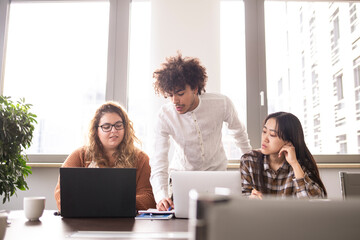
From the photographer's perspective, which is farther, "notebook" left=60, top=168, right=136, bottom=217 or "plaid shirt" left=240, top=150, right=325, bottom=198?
"plaid shirt" left=240, top=150, right=325, bottom=198

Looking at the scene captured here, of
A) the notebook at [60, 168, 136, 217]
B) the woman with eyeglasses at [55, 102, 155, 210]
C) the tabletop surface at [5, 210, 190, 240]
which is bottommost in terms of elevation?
the tabletop surface at [5, 210, 190, 240]

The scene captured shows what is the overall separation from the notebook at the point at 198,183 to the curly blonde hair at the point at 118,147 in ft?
2.18

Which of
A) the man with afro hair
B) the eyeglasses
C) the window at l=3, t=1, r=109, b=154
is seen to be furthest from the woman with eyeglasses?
the window at l=3, t=1, r=109, b=154

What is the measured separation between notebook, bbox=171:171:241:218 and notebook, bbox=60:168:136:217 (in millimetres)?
196

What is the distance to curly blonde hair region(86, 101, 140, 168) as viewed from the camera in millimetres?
2021

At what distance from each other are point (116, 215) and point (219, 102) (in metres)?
1.11

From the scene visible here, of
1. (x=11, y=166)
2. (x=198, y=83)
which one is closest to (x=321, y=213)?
(x=198, y=83)

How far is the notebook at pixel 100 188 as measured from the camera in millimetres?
1340

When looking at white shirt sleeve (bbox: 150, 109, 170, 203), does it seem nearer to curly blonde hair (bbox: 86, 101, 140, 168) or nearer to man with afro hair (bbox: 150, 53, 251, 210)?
man with afro hair (bbox: 150, 53, 251, 210)

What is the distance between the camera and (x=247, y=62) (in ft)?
10.9

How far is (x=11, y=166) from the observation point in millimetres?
2549

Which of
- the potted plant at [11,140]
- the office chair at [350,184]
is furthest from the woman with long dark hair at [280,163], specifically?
the potted plant at [11,140]

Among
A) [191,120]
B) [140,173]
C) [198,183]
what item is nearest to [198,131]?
[191,120]

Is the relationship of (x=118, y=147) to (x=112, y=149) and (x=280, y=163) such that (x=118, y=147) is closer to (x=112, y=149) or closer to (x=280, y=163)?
(x=112, y=149)
